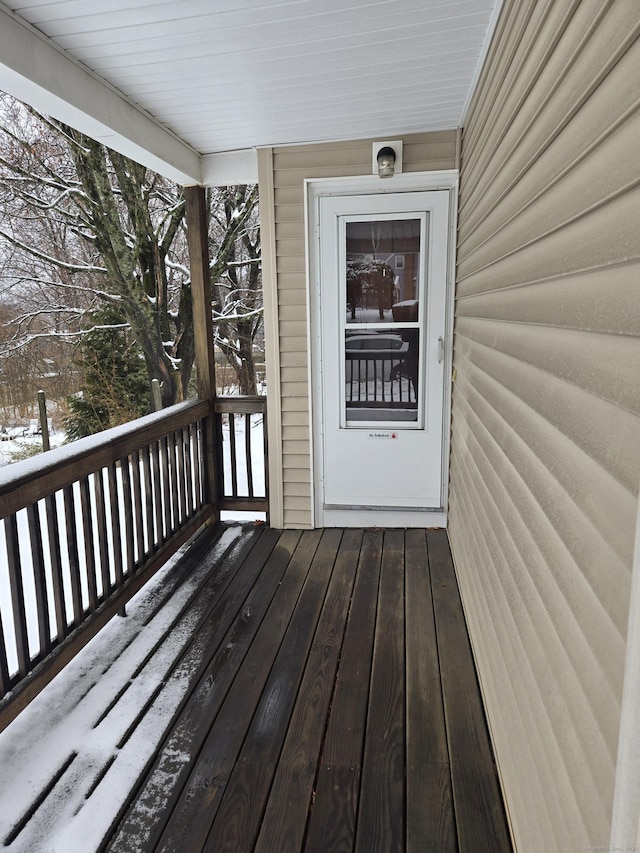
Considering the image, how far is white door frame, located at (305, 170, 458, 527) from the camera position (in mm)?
3354

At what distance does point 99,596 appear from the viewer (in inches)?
103

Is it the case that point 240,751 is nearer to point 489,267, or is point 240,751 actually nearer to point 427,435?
point 489,267

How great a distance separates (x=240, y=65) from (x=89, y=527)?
2121mm

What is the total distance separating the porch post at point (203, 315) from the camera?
12.0ft

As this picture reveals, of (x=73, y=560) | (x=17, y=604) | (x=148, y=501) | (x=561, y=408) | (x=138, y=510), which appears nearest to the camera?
(x=561, y=408)

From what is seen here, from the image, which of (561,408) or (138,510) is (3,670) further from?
(561,408)

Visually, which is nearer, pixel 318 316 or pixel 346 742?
pixel 346 742

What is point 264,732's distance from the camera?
6.35 feet

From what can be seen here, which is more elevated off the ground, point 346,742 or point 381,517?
point 381,517

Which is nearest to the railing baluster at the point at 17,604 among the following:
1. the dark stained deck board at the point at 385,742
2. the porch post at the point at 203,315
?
the dark stained deck board at the point at 385,742

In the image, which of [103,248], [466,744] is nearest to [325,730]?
[466,744]

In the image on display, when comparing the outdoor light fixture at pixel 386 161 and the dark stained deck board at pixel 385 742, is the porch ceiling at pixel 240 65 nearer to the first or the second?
the outdoor light fixture at pixel 386 161

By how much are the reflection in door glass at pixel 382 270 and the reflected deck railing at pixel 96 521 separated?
Answer: 3.21 feet

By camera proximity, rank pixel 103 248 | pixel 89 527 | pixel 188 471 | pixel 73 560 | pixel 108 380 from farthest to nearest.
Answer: pixel 108 380 → pixel 103 248 → pixel 188 471 → pixel 89 527 → pixel 73 560
